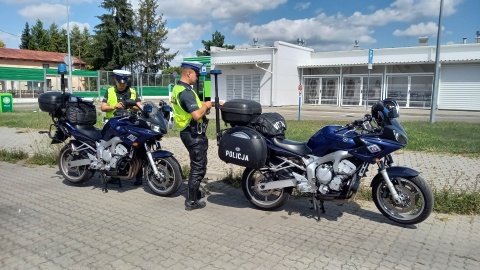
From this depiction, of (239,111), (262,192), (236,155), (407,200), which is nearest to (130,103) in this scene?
(239,111)

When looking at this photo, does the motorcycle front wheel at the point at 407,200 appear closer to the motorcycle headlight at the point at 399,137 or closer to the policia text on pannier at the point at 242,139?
the motorcycle headlight at the point at 399,137

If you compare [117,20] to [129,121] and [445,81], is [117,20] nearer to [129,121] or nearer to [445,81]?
[445,81]

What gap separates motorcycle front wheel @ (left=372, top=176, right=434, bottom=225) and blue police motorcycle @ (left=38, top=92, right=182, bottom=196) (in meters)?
2.72

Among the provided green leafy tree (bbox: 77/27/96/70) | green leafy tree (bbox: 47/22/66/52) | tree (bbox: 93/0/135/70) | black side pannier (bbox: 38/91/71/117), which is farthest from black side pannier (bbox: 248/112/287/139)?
green leafy tree (bbox: 47/22/66/52)

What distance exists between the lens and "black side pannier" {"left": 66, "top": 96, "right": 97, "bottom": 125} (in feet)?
20.4

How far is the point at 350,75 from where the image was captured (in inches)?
1170

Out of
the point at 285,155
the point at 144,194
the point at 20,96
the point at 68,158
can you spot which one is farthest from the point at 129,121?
the point at 20,96

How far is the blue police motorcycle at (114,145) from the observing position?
17.9ft

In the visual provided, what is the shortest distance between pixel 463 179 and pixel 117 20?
182 ft

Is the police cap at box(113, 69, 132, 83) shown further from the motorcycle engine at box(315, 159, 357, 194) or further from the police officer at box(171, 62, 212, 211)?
the motorcycle engine at box(315, 159, 357, 194)

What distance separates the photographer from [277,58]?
29.3 metres

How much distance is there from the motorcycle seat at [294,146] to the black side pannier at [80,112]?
3.42 m

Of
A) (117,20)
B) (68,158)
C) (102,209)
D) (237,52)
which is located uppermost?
(117,20)

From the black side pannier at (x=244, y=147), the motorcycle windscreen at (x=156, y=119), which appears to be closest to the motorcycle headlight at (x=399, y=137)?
the black side pannier at (x=244, y=147)
